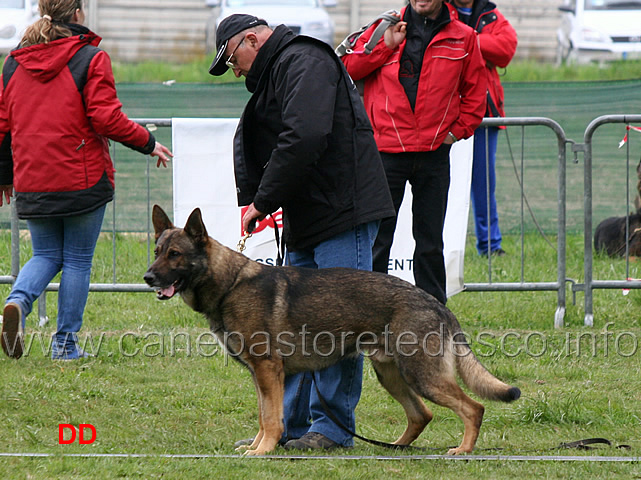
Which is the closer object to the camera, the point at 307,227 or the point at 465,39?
the point at 307,227

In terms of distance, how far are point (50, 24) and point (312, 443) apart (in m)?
3.05

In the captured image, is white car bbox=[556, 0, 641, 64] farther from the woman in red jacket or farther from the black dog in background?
the woman in red jacket

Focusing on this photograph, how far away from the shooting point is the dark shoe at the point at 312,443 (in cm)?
443

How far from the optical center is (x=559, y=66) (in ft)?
58.9

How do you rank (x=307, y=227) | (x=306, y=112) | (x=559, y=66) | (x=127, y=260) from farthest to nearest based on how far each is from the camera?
(x=559, y=66)
(x=127, y=260)
(x=307, y=227)
(x=306, y=112)

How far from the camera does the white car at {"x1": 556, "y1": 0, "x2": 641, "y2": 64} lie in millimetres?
17328

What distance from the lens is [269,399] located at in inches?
169

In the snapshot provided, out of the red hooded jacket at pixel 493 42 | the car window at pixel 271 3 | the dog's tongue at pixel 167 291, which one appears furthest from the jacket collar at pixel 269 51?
the car window at pixel 271 3

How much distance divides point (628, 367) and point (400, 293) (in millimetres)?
2376

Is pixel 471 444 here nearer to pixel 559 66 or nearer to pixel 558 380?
pixel 558 380

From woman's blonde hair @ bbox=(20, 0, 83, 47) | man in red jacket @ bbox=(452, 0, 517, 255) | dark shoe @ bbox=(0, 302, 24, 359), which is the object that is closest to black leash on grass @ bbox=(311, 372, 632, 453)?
dark shoe @ bbox=(0, 302, 24, 359)

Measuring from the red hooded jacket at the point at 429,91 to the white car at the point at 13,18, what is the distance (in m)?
11.8

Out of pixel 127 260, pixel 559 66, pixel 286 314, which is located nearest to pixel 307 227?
pixel 286 314

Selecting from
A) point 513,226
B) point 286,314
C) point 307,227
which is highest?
point 307,227
